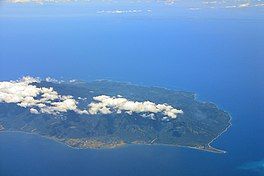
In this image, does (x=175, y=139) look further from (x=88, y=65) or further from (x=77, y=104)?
(x=88, y=65)

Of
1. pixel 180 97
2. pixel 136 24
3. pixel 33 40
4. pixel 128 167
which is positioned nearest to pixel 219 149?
pixel 128 167

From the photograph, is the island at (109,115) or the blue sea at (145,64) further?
the island at (109,115)

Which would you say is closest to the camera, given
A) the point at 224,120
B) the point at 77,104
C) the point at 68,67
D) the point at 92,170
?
the point at 92,170

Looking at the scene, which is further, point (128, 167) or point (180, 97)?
point (180, 97)

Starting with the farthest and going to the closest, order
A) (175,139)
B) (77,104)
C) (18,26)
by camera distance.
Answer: (18,26) < (77,104) < (175,139)

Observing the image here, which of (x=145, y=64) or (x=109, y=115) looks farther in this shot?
(x=145, y=64)

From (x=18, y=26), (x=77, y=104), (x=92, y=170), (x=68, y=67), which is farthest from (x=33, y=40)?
(x=92, y=170)
